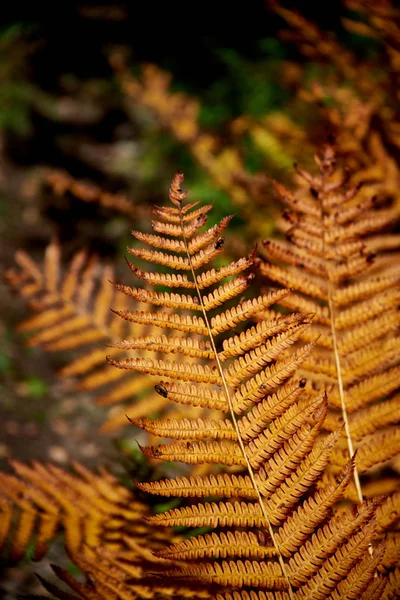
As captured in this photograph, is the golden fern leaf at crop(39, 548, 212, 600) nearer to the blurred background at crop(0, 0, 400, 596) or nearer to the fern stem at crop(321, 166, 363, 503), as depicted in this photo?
the fern stem at crop(321, 166, 363, 503)

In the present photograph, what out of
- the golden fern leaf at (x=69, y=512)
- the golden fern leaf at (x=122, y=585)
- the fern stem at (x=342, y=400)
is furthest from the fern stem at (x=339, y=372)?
the golden fern leaf at (x=69, y=512)

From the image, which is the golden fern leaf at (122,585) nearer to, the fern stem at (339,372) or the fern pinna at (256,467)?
the fern pinna at (256,467)

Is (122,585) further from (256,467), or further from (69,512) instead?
(256,467)

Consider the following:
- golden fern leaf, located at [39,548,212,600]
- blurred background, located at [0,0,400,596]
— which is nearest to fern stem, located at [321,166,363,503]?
blurred background, located at [0,0,400,596]

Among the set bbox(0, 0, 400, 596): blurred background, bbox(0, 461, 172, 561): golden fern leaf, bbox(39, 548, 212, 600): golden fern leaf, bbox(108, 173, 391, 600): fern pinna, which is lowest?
bbox(39, 548, 212, 600): golden fern leaf

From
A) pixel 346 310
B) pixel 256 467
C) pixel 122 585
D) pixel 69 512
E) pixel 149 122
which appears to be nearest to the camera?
pixel 256 467

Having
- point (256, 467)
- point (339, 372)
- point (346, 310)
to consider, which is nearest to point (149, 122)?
point (346, 310)
